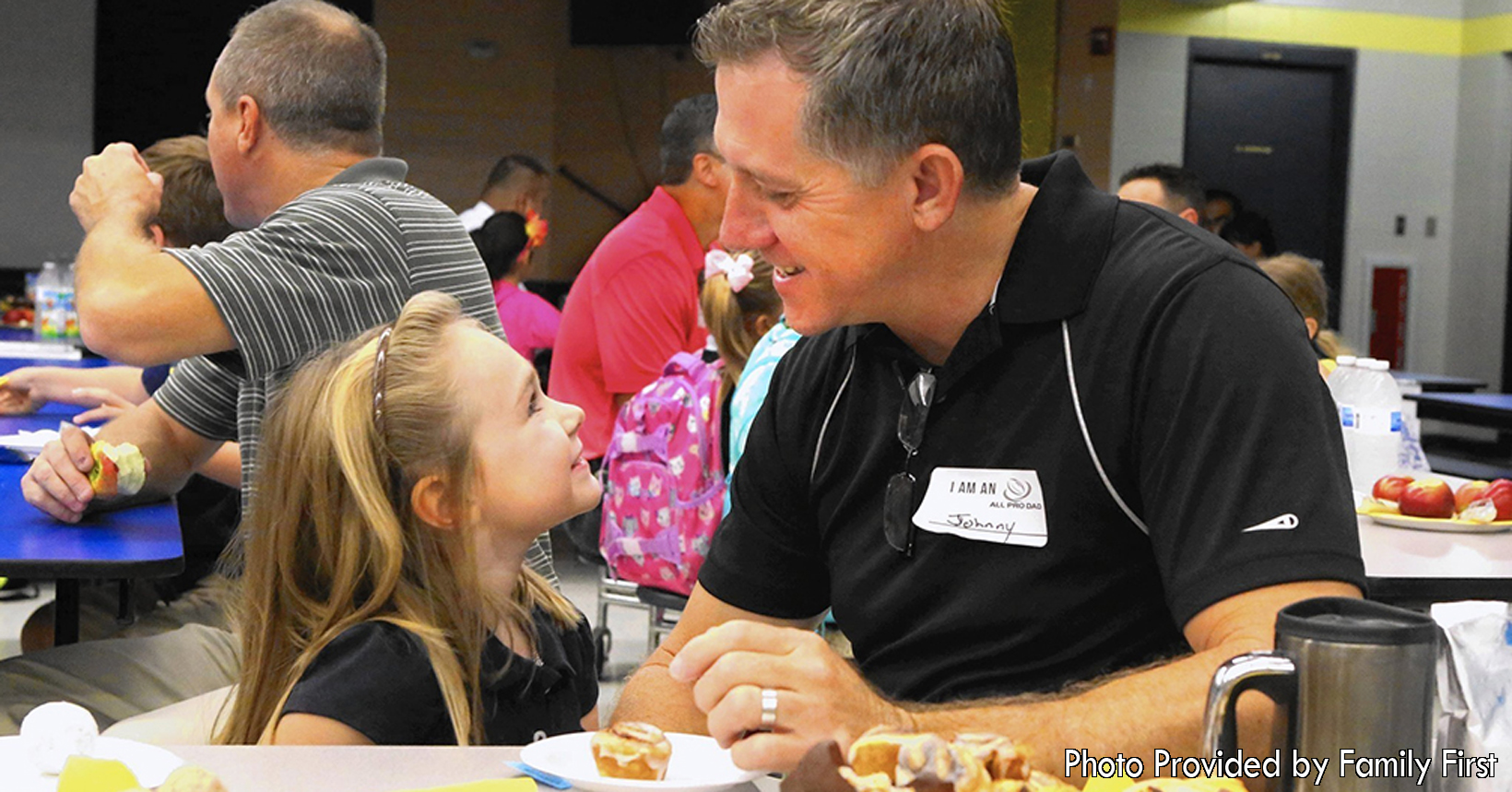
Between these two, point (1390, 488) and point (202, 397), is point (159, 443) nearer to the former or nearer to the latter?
point (202, 397)

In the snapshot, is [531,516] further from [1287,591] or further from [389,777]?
[1287,591]

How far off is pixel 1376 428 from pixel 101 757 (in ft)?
8.52

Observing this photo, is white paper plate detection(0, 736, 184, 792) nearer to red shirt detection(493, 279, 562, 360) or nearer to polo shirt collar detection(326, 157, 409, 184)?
polo shirt collar detection(326, 157, 409, 184)

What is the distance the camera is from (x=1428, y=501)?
2.63 m

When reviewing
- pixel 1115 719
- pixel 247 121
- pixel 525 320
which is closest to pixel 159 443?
pixel 247 121

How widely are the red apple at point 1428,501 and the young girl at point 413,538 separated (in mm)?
1580

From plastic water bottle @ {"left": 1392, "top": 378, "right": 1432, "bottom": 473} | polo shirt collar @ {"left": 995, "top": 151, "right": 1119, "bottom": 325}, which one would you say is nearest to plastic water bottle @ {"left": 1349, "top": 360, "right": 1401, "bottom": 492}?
Answer: plastic water bottle @ {"left": 1392, "top": 378, "right": 1432, "bottom": 473}

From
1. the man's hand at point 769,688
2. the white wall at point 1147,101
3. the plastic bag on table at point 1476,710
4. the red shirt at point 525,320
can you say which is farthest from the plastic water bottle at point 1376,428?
the white wall at point 1147,101

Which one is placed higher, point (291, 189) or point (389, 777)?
point (291, 189)

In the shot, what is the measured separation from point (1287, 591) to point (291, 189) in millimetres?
1999

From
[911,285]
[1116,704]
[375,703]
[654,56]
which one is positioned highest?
[654,56]

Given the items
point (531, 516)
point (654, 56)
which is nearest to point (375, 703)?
point (531, 516)

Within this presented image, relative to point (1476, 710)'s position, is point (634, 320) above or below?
above

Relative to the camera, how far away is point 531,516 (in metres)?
1.77
